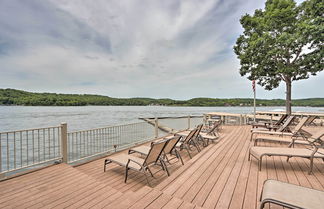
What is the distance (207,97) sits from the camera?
4288cm

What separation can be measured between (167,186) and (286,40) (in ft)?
36.4

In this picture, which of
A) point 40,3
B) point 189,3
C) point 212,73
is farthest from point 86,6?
point 212,73

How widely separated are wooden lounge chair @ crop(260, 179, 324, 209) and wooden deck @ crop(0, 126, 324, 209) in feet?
1.10

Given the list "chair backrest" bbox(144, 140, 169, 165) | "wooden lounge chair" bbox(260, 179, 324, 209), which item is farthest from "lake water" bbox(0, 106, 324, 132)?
"wooden lounge chair" bbox(260, 179, 324, 209)

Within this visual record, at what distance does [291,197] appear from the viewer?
64.4 inches

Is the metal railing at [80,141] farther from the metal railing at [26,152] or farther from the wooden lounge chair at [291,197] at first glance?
the wooden lounge chair at [291,197]

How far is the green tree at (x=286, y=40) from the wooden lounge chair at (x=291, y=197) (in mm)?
10423

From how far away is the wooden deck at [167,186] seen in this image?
6.86ft

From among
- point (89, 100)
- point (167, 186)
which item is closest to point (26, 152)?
point (167, 186)

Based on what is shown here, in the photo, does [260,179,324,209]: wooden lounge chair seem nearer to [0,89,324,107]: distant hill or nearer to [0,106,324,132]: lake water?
[0,106,324,132]: lake water

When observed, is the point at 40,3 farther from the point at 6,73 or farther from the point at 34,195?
the point at 6,73

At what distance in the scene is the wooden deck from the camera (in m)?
2.09

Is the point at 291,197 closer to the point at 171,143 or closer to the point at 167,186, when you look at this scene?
the point at 167,186

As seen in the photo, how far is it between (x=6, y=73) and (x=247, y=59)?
35556mm
